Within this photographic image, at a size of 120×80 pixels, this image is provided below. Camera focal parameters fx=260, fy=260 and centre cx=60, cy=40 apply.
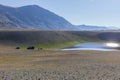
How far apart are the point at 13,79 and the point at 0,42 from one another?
82.7 m

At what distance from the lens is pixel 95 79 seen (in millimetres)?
28766

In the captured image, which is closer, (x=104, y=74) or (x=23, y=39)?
(x=104, y=74)

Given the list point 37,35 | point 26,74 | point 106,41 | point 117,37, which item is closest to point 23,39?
point 37,35

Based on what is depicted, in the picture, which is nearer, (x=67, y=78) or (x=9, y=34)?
(x=67, y=78)

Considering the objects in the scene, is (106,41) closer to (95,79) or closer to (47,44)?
(47,44)

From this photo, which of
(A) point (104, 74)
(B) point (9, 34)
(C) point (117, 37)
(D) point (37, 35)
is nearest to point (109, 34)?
(C) point (117, 37)

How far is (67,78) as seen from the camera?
29.0 metres

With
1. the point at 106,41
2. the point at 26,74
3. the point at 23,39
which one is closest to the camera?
the point at 26,74

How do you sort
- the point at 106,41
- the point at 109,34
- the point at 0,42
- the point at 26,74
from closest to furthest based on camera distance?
the point at 26,74
the point at 0,42
the point at 106,41
the point at 109,34

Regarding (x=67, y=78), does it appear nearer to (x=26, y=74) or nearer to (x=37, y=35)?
(x=26, y=74)

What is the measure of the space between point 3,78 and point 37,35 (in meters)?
97.1

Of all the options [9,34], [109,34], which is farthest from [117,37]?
[9,34]

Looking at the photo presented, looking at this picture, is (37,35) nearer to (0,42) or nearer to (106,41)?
(0,42)

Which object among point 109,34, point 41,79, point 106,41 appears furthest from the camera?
point 109,34
